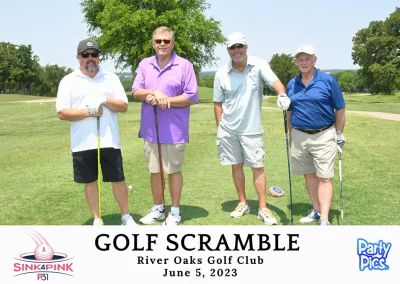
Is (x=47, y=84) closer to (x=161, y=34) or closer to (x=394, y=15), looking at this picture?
(x=394, y=15)

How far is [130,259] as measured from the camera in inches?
120

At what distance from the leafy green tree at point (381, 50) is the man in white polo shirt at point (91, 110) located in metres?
45.4

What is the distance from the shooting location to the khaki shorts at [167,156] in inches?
195

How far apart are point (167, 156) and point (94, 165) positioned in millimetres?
823

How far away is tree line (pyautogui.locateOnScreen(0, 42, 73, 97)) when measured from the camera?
8375 centimetres

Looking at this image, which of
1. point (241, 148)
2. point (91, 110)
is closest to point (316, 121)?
point (241, 148)

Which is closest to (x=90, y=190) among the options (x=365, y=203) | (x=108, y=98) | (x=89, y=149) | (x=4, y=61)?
(x=89, y=149)

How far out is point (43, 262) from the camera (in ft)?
9.91

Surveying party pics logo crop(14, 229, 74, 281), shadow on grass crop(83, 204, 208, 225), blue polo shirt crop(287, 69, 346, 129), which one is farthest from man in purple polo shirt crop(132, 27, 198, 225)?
party pics logo crop(14, 229, 74, 281)

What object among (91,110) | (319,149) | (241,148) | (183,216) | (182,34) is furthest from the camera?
(182,34)

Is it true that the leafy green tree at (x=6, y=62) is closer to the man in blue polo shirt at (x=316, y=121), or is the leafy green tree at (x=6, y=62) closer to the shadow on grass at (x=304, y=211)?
the shadow on grass at (x=304, y=211)

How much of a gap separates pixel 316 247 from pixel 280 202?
3125 millimetres

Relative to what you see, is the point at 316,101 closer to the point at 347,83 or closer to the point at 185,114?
the point at 185,114

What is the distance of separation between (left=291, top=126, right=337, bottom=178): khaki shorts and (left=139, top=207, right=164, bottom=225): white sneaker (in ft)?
5.73
